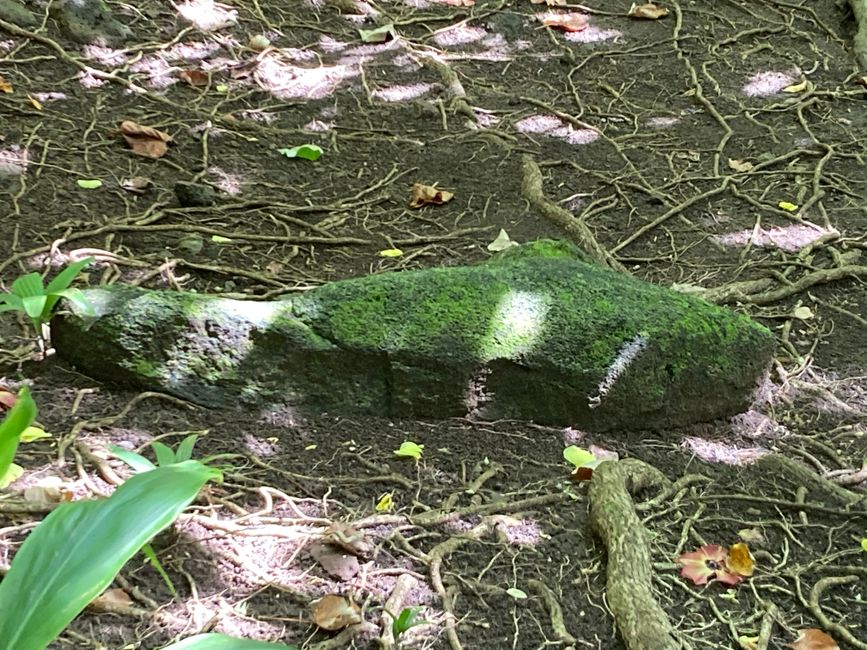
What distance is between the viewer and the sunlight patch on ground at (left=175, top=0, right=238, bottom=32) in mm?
4889

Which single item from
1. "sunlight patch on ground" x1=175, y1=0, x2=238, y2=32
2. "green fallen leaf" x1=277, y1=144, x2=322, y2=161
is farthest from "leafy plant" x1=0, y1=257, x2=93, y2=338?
"sunlight patch on ground" x1=175, y1=0, x2=238, y2=32

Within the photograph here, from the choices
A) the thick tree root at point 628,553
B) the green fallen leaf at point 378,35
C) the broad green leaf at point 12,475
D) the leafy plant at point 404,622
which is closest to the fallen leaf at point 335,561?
the leafy plant at point 404,622

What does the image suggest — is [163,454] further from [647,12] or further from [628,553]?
[647,12]

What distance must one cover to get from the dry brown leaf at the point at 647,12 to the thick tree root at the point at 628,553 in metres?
4.18

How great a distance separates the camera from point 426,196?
3934mm

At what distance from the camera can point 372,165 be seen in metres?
4.20

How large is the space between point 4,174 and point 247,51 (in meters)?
1.79

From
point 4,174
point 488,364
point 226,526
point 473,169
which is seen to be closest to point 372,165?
point 473,169

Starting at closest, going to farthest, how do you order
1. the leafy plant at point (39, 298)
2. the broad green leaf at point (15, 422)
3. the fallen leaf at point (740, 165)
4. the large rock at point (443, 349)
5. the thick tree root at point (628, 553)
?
the broad green leaf at point (15, 422) < the thick tree root at point (628, 553) < the leafy plant at point (39, 298) < the large rock at point (443, 349) < the fallen leaf at point (740, 165)

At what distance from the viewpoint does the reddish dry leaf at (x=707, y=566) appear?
2092 millimetres

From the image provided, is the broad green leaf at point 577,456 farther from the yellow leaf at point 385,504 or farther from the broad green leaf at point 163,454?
the broad green leaf at point 163,454

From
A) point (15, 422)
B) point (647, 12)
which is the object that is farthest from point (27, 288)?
point (647, 12)

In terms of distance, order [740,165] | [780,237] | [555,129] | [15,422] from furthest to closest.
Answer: [555,129], [740,165], [780,237], [15,422]

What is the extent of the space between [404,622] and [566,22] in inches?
184
